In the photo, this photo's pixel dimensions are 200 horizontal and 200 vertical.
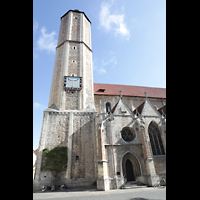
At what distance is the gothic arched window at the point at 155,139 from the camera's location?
1472 centimetres

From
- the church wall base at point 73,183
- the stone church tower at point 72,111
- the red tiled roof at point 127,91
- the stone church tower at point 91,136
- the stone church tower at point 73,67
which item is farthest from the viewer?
the red tiled roof at point 127,91

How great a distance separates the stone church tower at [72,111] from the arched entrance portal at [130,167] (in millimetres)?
3034

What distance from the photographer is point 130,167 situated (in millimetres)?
13391

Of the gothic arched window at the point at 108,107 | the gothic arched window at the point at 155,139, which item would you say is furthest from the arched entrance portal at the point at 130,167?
the gothic arched window at the point at 108,107

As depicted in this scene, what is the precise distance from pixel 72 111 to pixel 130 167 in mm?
8905

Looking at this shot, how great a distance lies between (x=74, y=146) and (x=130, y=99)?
527 inches

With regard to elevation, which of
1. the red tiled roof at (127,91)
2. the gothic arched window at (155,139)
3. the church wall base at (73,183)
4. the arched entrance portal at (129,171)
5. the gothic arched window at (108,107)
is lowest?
the church wall base at (73,183)

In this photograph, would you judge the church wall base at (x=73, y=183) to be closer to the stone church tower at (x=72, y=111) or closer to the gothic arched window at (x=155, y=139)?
the stone church tower at (x=72, y=111)

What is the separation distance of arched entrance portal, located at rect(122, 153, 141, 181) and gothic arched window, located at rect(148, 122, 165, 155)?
9.32 feet

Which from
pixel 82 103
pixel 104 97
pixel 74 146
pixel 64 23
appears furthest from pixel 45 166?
pixel 64 23

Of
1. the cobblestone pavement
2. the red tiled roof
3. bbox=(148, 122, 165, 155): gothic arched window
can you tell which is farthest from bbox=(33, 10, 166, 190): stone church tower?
the red tiled roof
